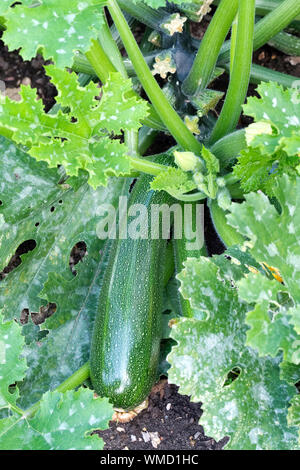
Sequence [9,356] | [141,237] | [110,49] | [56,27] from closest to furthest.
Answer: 1. [56,27]
2. [9,356]
3. [110,49]
4. [141,237]

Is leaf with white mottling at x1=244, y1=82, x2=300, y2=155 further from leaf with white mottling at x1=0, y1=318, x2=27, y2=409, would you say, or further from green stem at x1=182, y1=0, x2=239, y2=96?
leaf with white mottling at x1=0, y1=318, x2=27, y2=409

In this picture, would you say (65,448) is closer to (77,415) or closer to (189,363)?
(77,415)

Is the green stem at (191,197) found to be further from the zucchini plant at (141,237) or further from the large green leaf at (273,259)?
the large green leaf at (273,259)

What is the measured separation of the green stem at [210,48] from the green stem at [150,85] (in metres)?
0.31

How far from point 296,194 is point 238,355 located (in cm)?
54

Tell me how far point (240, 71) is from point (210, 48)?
266 mm

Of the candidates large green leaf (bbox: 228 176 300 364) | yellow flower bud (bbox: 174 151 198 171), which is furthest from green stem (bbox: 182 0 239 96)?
large green leaf (bbox: 228 176 300 364)

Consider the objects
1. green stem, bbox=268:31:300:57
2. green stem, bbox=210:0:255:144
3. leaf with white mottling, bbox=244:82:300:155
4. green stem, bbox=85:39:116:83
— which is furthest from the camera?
green stem, bbox=268:31:300:57

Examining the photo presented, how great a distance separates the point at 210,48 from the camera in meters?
2.39

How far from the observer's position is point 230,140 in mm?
2287

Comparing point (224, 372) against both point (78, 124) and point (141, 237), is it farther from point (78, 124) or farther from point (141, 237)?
point (78, 124)

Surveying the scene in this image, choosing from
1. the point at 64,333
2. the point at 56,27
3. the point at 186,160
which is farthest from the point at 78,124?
the point at 64,333

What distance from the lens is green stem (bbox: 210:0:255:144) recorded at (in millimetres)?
1998

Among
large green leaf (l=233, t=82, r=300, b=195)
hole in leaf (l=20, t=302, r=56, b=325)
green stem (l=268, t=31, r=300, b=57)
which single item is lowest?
hole in leaf (l=20, t=302, r=56, b=325)
